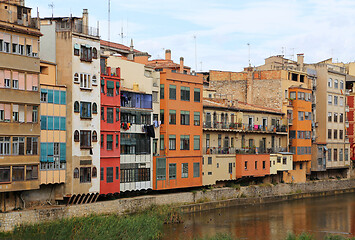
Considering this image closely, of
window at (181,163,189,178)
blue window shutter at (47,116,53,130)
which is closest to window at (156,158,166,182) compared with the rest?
window at (181,163,189,178)

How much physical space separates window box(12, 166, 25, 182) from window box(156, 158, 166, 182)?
15.3 meters

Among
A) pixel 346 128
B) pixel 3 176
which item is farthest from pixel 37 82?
pixel 346 128

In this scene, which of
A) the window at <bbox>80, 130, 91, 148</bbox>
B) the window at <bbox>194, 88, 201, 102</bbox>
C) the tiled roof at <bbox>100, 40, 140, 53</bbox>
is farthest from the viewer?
the window at <bbox>194, 88, 201, 102</bbox>

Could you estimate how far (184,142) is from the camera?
186 ft

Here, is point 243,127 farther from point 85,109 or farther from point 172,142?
point 85,109

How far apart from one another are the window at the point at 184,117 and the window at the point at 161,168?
442 centimetres

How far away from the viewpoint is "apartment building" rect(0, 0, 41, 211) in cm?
3900

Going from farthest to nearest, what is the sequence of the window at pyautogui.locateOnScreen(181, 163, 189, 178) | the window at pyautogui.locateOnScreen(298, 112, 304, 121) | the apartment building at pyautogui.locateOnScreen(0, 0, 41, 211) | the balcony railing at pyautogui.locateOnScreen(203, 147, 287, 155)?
the window at pyautogui.locateOnScreen(298, 112, 304, 121) → the balcony railing at pyautogui.locateOnScreen(203, 147, 287, 155) → the window at pyautogui.locateOnScreen(181, 163, 189, 178) → the apartment building at pyautogui.locateOnScreen(0, 0, 41, 211)

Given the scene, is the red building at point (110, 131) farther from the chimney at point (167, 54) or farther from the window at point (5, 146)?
the chimney at point (167, 54)

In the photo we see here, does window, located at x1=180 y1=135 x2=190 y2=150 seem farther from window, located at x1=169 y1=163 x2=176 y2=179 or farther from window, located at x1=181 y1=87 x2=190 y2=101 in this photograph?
window, located at x1=181 y1=87 x2=190 y2=101

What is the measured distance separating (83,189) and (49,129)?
4915mm

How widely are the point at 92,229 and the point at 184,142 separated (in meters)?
20.5

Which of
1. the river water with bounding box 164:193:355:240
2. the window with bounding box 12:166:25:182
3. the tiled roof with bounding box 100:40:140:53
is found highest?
the tiled roof with bounding box 100:40:140:53

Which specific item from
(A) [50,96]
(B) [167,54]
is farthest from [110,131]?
(B) [167,54]
